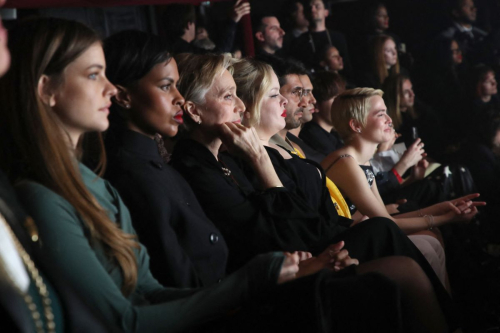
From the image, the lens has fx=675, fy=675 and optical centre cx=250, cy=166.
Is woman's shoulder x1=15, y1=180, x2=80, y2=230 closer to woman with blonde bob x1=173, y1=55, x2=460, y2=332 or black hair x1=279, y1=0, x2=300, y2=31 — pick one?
woman with blonde bob x1=173, y1=55, x2=460, y2=332

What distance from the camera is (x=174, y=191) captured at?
6.97ft

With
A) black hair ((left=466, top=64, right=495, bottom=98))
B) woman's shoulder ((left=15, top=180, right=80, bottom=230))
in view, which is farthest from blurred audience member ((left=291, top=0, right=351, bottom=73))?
woman's shoulder ((left=15, top=180, right=80, bottom=230))

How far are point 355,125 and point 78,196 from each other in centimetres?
254

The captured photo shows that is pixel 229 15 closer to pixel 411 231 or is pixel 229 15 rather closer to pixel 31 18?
pixel 411 231

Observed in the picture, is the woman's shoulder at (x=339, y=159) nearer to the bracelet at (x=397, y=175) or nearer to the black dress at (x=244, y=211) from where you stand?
the bracelet at (x=397, y=175)

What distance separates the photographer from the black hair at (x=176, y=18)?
15.0 feet

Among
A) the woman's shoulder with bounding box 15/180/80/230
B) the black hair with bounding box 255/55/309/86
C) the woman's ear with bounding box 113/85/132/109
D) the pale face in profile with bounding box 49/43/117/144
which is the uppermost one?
the pale face in profile with bounding box 49/43/117/144

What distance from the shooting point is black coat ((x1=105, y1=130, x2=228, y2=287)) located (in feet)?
6.45

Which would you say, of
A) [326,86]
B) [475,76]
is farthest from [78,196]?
[475,76]

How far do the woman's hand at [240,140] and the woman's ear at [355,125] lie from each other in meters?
1.34

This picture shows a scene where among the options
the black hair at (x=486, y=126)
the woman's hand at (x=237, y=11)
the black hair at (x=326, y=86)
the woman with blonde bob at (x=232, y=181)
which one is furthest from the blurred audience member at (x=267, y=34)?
the woman with blonde bob at (x=232, y=181)

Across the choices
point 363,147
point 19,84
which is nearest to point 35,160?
point 19,84

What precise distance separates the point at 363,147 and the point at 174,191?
1.95 m

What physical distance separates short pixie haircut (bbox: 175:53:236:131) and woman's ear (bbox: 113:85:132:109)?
0.48 meters
